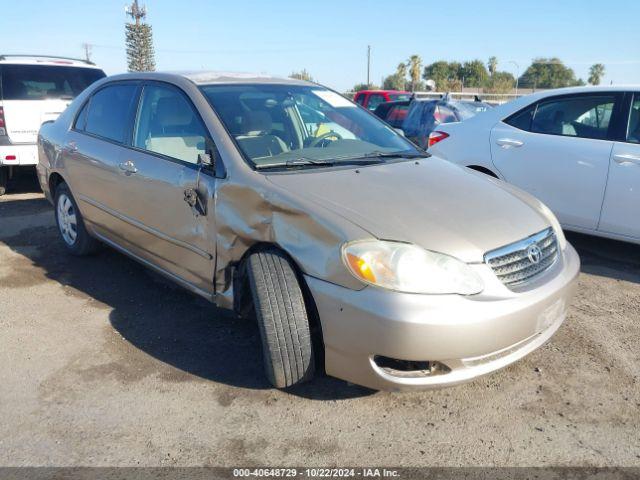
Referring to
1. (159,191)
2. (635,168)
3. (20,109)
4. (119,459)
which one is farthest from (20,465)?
(20,109)

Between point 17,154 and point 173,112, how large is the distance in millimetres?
4677

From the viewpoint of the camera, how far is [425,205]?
2.90m

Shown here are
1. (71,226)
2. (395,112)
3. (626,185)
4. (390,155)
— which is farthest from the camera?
(395,112)

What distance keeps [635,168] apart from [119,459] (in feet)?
14.0

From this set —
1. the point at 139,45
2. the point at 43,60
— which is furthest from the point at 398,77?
the point at 43,60

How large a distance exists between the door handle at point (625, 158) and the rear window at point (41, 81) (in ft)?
22.3

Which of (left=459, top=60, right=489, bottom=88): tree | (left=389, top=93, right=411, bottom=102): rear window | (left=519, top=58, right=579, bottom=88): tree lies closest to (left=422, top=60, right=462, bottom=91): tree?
(left=459, top=60, right=489, bottom=88): tree

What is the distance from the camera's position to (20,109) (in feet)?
24.2

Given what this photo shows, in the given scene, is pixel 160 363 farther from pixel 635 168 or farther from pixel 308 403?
pixel 635 168

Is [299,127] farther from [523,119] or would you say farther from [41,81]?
[41,81]

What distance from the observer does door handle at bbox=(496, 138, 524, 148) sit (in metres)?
5.32

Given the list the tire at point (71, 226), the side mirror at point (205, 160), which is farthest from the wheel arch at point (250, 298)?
the tire at point (71, 226)

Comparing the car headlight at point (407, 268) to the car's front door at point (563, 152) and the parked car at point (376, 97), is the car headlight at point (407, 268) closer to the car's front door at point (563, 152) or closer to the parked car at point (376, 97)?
the car's front door at point (563, 152)

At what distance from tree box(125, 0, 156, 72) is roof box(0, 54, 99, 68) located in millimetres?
34505
